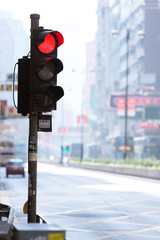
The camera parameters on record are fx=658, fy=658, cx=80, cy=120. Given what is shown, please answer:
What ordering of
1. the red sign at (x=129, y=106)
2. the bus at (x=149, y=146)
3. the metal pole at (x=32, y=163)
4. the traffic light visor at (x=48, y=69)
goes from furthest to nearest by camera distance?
1. the bus at (x=149, y=146)
2. the red sign at (x=129, y=106)
3. the metal pole at (x=32, y=163)
4. the traffic light visor at (x=48, y=69)

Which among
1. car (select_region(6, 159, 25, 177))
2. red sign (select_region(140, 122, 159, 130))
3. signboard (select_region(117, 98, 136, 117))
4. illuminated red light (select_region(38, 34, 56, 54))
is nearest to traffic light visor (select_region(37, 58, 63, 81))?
illuminated red light (select_region(38, 34, 56, 54))

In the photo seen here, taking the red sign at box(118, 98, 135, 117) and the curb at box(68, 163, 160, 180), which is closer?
the curb at box(68, 163, 160, 180)

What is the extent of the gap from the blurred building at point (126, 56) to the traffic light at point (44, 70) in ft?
300

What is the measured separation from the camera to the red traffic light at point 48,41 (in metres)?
9.06

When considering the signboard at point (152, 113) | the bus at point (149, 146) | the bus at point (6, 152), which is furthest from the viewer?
A: the bus at point (149, 146)

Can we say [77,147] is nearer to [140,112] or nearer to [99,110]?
[99,110]

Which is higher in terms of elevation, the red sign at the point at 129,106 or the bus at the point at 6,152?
the red sign at the point at 129,106

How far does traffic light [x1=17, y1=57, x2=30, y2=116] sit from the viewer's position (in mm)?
9430

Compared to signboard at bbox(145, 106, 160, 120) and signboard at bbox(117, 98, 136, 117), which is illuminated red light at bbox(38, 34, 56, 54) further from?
signboard at bbox(145, 106, 160, 120)

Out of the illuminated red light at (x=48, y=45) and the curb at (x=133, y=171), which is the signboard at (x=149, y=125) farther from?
the illuminated red light at (x=48, y=45)

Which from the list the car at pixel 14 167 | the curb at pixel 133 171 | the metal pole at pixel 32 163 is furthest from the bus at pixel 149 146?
the metal pole at pixel 32 163

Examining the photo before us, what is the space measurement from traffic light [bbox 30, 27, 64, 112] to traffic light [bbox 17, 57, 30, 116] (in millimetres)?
277

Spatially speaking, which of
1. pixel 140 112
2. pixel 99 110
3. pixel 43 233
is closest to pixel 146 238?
pixel 43 233

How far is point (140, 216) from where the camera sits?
63.9 feet
